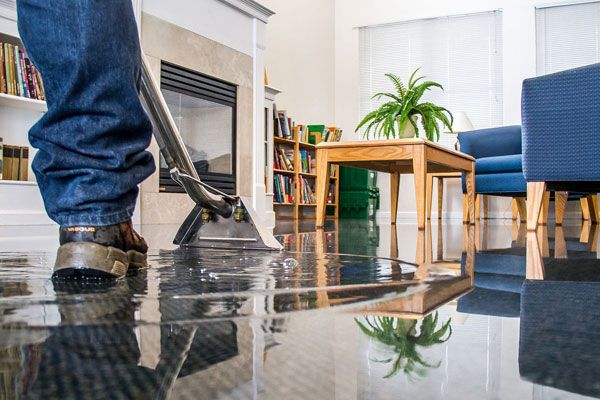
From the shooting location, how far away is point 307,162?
646 cm

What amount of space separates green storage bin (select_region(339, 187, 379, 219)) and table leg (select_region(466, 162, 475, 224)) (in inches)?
98.8

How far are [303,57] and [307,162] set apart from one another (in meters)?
1.26

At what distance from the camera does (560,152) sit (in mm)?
2670

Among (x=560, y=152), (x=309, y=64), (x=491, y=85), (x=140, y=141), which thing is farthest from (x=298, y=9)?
(x=140, y=141)

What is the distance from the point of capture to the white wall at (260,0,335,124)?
6.24m

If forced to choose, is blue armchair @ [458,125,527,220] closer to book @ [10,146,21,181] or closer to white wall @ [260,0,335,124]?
white wall @ [260,0,335,124]

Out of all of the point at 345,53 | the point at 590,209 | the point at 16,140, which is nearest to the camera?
the point at 16,140

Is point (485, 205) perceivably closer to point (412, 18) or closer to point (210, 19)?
point (412, 18)

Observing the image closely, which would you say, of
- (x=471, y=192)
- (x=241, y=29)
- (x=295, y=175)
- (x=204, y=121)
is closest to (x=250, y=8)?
(x=241, y=29)

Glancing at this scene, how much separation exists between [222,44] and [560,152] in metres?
→ 2.63

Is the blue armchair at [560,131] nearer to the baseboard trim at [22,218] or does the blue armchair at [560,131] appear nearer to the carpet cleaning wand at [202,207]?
the carpet cleaning wand at [202,207]

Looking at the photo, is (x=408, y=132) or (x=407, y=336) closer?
(x=407, y=336)

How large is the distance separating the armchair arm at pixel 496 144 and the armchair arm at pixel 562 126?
2615 mm

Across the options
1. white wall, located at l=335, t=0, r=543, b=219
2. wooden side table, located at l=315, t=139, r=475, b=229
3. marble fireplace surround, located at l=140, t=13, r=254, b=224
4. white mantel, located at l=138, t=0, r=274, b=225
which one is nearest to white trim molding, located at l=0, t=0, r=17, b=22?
marble fireplace surround, located at l=140, t=13, r=254, b=224
